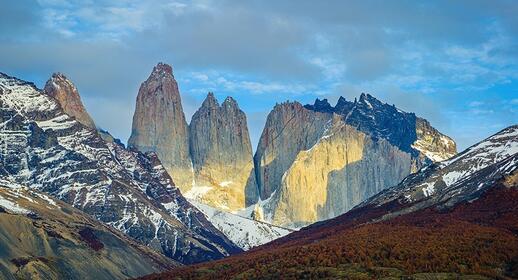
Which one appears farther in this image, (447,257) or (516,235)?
(516,235)

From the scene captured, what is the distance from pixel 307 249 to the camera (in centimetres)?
19700

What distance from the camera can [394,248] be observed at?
172 metres

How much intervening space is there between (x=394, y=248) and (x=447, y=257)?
1418cm

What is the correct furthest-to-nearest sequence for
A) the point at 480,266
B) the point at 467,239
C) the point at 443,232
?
the point at 443,232, the point at 467,239, the point at 480,266

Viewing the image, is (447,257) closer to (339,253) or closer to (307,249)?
(339,253)

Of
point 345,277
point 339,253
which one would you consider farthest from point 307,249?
point 345,277

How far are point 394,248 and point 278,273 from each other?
73.8 feet

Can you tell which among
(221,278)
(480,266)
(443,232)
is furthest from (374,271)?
(221,278)

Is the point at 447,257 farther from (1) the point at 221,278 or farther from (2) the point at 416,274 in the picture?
(1) the point at 221,278

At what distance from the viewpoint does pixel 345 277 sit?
528ft

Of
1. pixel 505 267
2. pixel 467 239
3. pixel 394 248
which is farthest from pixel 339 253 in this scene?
pixel 505 267

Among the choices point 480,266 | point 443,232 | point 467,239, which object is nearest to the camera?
point 480,266

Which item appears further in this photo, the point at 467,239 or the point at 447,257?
the point at 467,239

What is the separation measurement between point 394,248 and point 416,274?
17.4 metres
